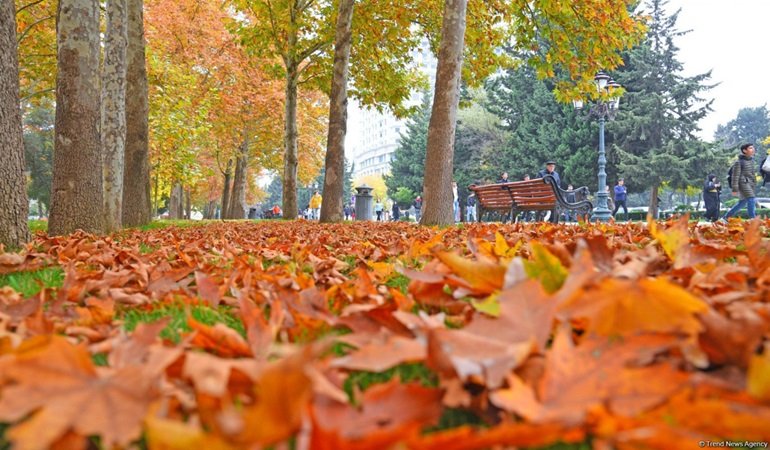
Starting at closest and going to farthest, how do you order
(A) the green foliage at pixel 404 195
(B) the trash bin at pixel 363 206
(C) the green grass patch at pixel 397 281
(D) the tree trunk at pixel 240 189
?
(C) the green grass patch at pixel 397 281
(B) the trash bin at pixel 363 206
(D) the tree trunk at pixel 240 189
(A) the green foliage at pixel 404 195

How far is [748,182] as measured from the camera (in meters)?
10.6

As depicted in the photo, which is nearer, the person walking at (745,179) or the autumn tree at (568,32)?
the autumn tree at (568,32)

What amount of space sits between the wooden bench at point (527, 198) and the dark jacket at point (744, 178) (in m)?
3.09

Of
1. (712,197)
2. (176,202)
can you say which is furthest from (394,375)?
(176,202)

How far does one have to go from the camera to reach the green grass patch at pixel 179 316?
154cm

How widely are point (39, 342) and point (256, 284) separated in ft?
3.81

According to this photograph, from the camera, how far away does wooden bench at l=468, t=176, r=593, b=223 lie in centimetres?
1134

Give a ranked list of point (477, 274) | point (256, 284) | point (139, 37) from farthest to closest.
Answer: point (139, 37) < point (256, 284) < point (477, 274)

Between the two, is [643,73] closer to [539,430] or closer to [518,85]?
[518,85]

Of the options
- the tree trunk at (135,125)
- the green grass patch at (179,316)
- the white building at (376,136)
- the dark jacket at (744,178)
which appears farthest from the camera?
the white building at (376,136)

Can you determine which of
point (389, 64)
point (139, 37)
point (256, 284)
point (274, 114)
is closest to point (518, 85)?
point (274, 114)

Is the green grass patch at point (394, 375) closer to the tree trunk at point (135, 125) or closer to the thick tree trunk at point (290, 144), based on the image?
the tree trunk at point (135, 125)

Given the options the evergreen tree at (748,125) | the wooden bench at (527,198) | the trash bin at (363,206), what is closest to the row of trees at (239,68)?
the wooden bench at (527,198)

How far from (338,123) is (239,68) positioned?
12.1 metres
